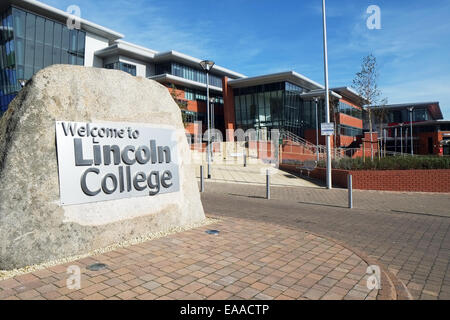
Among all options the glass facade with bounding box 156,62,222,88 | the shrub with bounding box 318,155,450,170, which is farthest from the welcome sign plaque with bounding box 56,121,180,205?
the glass facade with bounding box 156,62,222,88

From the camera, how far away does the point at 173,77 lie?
4162 cm

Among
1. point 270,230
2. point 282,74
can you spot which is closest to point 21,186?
point 270,230

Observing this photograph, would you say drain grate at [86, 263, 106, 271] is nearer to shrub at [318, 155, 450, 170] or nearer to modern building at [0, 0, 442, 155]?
shrub at [318, 155, 450, 170]

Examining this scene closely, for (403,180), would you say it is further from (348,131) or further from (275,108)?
(348,131)

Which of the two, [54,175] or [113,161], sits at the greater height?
[113,161]

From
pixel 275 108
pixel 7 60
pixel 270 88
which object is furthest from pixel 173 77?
pixel 7 60

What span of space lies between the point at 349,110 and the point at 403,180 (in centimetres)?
3506

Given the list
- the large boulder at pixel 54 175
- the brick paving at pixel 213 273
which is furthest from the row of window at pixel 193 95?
the brick paving at pixel 213 273

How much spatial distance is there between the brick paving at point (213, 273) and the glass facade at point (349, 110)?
40.7 metres

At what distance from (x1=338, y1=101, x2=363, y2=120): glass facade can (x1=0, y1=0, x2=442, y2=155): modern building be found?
0.16 meters

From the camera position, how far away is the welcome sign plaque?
15.8 feet

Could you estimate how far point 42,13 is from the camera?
132 ft
